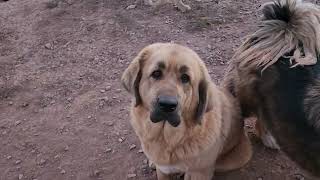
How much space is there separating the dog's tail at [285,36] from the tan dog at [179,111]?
0.39 metres

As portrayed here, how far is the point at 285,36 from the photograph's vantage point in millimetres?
3451

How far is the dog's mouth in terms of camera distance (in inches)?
121

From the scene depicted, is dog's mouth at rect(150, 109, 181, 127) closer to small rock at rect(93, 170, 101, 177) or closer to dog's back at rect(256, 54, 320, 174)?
dog's back at rect(256, 54, 320, 174)

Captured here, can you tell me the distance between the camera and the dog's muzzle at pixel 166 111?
9.90 ft

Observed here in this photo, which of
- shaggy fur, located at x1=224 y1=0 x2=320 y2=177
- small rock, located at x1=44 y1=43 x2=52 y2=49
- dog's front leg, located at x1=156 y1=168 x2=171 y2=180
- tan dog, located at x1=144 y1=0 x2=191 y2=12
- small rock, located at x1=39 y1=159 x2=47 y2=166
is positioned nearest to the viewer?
shaggy fur, located at x1=224 y1=0 x2=320 y2=177

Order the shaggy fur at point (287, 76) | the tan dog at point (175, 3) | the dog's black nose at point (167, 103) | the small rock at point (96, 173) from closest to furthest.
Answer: the dog's black nose at point (167, 103), the shaggy fur at point (287, 76), the small rock at point (96, 173), the tan dog at point (175, 3)

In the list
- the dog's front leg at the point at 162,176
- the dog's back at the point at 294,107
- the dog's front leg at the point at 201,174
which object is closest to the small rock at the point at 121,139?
the dog's front leg at the point at 162,176

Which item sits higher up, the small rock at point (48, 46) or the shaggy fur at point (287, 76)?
the shaggy fur at point (287, 76)

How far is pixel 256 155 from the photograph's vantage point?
4.22 metres

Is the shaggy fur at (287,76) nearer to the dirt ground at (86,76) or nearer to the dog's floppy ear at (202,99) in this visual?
the dog's floppy ear at (202,99)

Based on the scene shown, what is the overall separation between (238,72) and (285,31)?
18.8 inches

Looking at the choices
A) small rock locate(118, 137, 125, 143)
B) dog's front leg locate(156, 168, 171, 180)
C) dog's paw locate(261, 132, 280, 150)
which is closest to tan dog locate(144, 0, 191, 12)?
small rock locate(118, 137, 125, 143)

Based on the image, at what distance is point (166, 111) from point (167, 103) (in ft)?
0.24

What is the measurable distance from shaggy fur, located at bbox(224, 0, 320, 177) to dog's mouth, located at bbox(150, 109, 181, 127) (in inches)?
29.9
